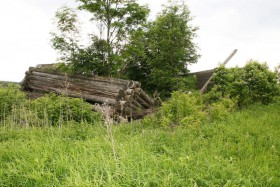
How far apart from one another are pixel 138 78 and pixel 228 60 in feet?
21.9

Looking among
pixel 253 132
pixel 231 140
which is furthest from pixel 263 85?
pixel 231 140

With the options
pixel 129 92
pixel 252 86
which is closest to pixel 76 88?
pixel 129 92

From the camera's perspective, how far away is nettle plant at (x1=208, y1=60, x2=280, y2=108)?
13227 mm

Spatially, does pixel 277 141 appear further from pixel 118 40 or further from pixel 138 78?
pixel 138 78

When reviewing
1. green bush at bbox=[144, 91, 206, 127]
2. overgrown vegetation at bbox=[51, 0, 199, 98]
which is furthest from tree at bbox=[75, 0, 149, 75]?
green bush at bbox=[144, 91, 206, 127]

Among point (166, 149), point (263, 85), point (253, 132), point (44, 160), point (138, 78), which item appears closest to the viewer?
point (44, 160)

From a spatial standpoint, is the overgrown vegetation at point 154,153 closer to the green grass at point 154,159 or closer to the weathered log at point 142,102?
the green grass at point 154,159

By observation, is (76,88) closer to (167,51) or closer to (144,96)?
(144,96)

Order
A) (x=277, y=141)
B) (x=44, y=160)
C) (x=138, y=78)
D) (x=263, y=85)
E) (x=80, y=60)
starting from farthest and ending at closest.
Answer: (x=138, y=78)
(x=80, y=60)
(x=263, y=85)
(x=277, y=141)
(x=44, y=160)

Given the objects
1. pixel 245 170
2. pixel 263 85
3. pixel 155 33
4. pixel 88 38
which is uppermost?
pixel 155 33

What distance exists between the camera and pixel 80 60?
15.7 meters

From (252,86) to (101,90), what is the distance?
22.3 ft

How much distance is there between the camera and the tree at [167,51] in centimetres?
2178

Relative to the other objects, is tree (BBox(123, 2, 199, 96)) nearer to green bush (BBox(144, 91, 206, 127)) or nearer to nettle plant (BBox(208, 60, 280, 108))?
nettle plant (BBox(208, 60, 280, 108))
